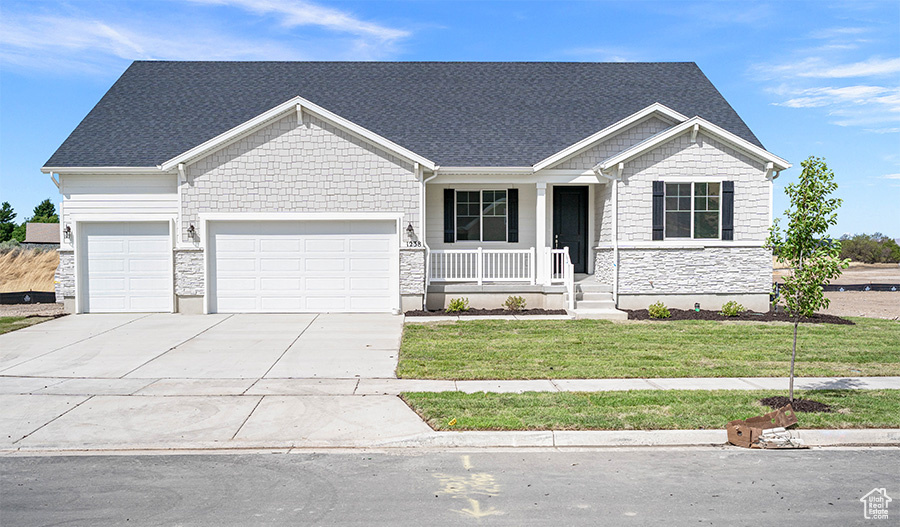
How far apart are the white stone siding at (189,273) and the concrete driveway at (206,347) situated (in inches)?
29.4

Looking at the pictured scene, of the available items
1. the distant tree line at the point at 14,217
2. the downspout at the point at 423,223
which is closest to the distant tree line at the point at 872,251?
the downspout at the point at 423,223

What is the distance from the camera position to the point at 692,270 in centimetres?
1692

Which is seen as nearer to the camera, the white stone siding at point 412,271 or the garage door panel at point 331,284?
the white stone siding at point 412,271

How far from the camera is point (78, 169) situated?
16531 mm

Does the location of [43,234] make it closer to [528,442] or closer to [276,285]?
[276,285]

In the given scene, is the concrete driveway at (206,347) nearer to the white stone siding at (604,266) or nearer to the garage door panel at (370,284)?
the garage door panel at (370,284)

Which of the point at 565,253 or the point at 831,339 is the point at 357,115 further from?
the point at 831,339

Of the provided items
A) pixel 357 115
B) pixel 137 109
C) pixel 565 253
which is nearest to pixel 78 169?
pixel 137 109

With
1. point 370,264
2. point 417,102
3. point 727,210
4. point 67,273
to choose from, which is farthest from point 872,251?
point 67,273

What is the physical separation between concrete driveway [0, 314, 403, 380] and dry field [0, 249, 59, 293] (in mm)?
12763

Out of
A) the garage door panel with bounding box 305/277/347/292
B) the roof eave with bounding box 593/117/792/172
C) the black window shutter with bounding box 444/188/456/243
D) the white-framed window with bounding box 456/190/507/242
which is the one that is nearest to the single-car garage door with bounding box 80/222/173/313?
the garage door panel with bounding box 305/277/347/292

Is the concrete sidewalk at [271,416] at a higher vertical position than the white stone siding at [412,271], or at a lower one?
lower

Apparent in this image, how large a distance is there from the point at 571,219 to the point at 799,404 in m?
11.4

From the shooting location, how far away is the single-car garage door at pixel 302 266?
16.8 metres
